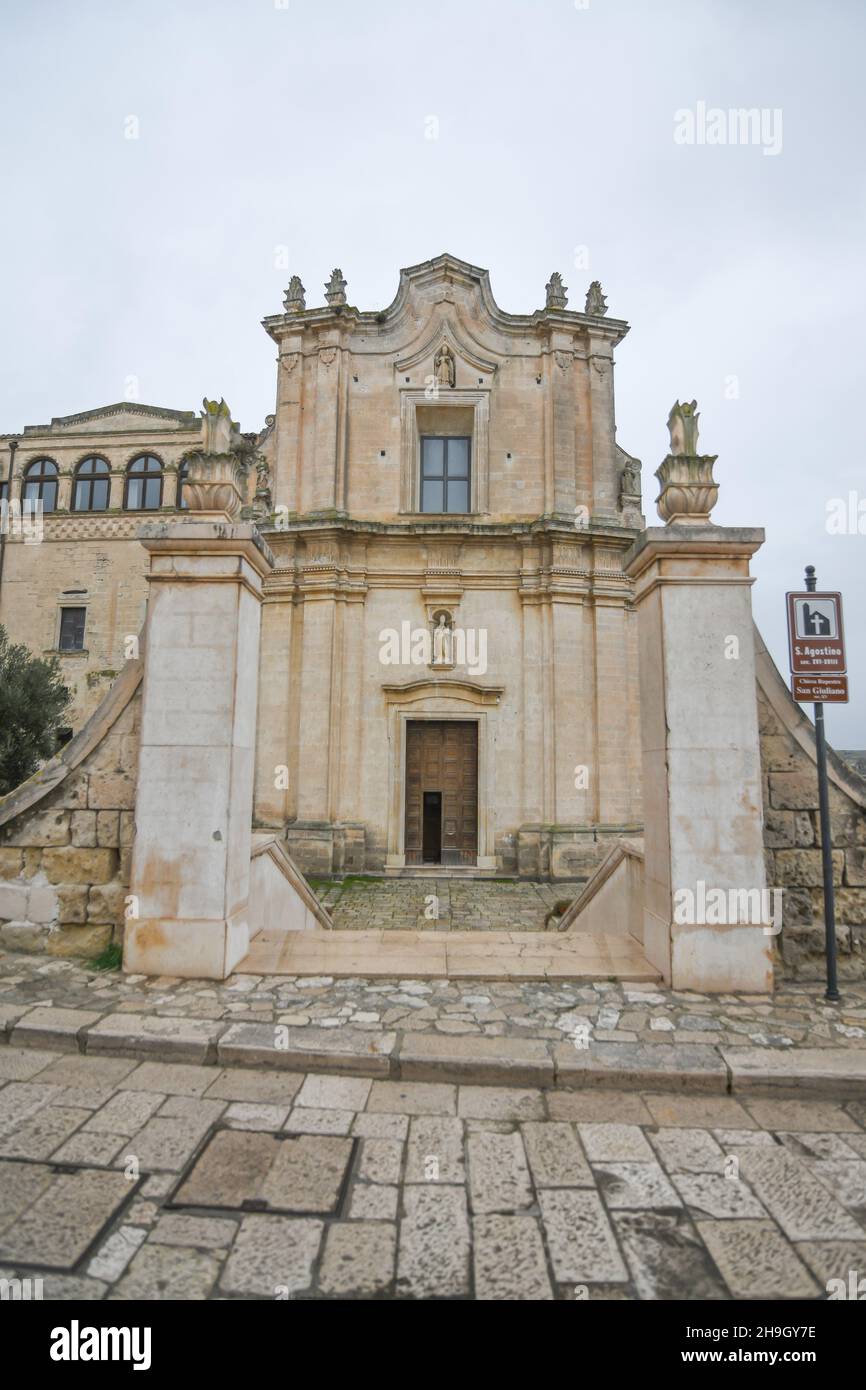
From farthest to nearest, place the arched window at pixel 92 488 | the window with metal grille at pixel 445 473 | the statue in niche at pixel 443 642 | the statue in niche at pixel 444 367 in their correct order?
the arched window at pixel 92 488 → the window with metal grille at pixel 445 473 → the statue in niche at pixel 444 367 → the statue in niche at pixel 443 642

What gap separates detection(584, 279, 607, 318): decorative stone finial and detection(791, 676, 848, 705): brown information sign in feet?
42.9

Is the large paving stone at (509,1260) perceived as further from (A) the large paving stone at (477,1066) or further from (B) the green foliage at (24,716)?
(B) the green foliage at (24,716)

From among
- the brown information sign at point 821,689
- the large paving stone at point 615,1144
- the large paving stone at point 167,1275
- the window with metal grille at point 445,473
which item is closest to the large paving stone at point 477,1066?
the large paving stone at point 615,1144

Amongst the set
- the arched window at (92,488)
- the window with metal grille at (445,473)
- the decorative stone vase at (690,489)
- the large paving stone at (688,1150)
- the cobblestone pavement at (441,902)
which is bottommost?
the cobblestone pavement at (441,902)

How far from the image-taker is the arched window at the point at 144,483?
73.5ft

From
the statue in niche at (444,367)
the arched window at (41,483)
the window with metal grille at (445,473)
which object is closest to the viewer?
the statue in niche at (444,367)

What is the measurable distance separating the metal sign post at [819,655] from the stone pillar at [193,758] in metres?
4.05

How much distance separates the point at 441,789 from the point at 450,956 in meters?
8.45

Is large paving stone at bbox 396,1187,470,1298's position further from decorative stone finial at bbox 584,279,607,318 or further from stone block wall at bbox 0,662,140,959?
decorative stone finial at bbox 584,279,607,318

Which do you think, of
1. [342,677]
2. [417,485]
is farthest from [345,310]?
[342,677]

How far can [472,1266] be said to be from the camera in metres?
2.14

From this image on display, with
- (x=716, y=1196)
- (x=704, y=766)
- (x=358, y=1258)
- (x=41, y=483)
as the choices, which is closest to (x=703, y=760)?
(x=704, y=766)

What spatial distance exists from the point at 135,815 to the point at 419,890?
7.96 meters
